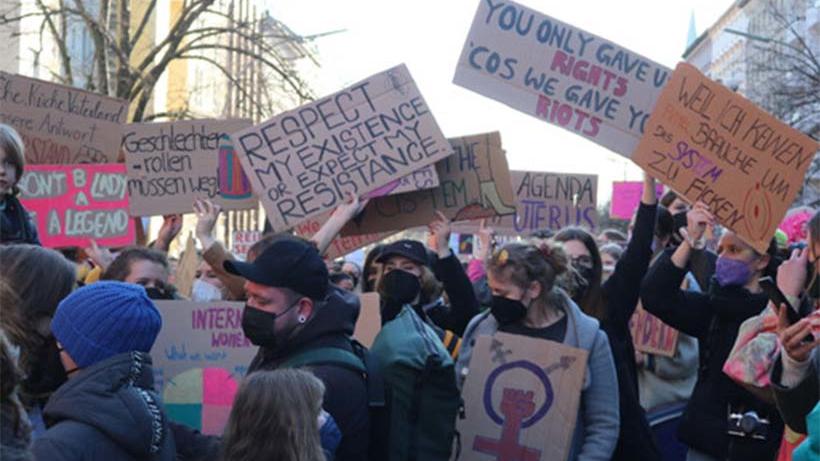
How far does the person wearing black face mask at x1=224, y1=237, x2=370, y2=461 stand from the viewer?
4191 millimetres

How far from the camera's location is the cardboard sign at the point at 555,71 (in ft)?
21.2

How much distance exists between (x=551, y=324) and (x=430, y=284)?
3.08 ft

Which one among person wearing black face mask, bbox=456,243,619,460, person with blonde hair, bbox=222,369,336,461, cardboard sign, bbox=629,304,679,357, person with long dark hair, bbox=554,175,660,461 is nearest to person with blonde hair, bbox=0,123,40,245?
person wearing black face mask, bbox=456,243,619,460

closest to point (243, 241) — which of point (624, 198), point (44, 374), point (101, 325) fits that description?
point (624, 198)

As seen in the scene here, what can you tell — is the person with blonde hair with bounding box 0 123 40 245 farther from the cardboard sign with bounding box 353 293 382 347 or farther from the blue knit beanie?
the blue knit beanie

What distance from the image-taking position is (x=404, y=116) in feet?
22.5

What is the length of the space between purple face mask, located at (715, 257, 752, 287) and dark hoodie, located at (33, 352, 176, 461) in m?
2.99

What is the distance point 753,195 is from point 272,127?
7.66 feet

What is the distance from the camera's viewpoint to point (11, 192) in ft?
17.9

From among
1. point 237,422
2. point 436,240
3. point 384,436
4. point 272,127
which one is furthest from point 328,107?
point 237,422

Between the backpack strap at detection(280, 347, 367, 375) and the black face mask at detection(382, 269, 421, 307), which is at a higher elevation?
the black face mask at detection(382, 269, 421, 307)

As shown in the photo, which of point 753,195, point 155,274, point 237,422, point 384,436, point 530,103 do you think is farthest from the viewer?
point 530,103

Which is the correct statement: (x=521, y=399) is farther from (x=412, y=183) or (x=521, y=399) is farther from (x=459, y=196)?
(x=459, y=196)

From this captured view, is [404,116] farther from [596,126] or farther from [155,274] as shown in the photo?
[155,274]
